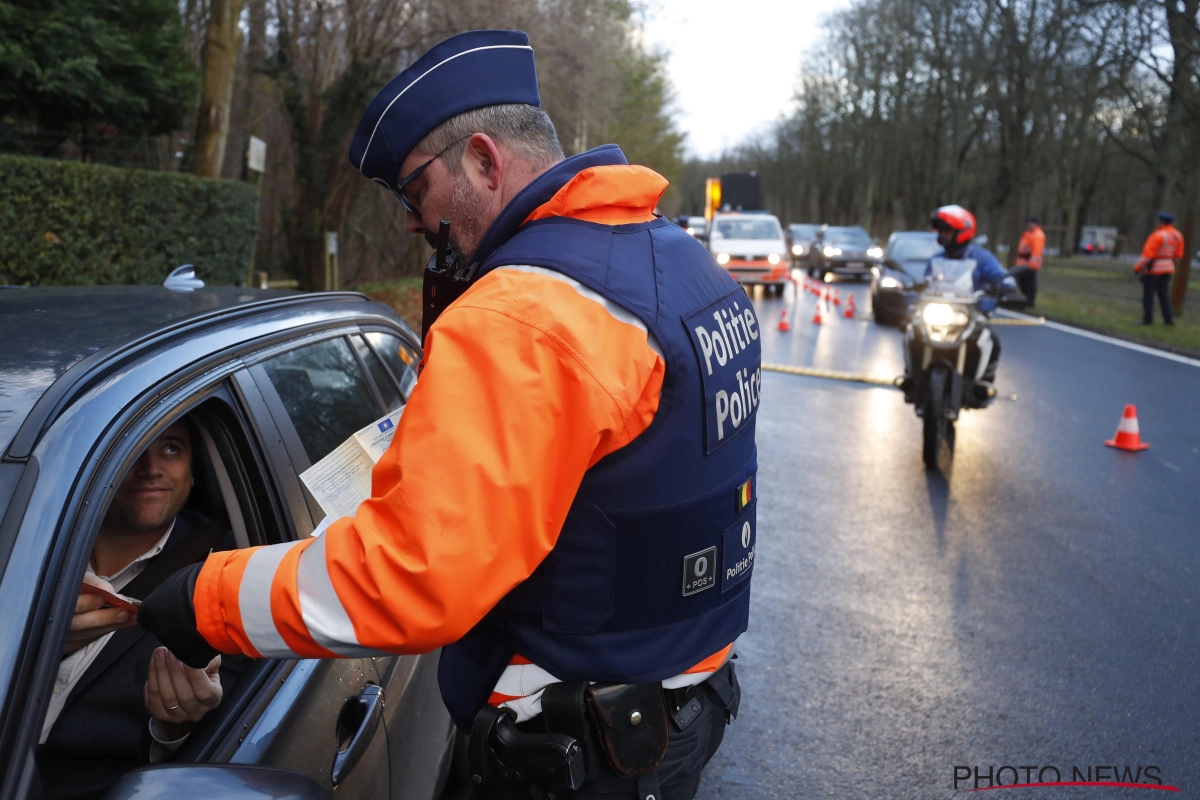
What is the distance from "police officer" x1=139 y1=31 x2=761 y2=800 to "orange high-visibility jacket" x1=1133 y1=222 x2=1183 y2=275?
685 inches

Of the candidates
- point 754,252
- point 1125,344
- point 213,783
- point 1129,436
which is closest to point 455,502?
point 213,783

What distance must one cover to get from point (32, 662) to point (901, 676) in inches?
139

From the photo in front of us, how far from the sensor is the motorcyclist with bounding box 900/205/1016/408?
7887 millimetres

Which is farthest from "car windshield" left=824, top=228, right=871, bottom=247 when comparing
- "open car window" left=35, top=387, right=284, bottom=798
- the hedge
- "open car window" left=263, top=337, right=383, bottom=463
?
"open car window" left=35, top=387, right=284, bottom=798

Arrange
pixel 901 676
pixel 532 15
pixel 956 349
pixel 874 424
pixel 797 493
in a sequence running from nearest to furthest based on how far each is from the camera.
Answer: pixel 901 676, pixel 797 493, pixel 956 349, pixel 874 424, pixel 532 15

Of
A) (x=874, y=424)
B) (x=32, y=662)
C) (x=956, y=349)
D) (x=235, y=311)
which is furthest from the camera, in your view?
→ (x=874, y=424)

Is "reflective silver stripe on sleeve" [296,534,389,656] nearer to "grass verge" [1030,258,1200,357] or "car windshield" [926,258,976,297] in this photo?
"car windshield" [926,258,976,297]

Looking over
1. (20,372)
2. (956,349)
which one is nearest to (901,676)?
(20,372)

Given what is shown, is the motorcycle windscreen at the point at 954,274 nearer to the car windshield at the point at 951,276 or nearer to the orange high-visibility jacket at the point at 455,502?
the car windshield at the point at 951,276

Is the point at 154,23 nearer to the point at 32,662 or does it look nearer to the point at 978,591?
the point at 978,591

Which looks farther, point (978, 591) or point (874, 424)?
point (874, 424)

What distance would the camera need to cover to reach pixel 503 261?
5.27 ft

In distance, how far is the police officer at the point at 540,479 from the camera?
1403 mm

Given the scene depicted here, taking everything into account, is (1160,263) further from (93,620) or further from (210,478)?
(93,620)
